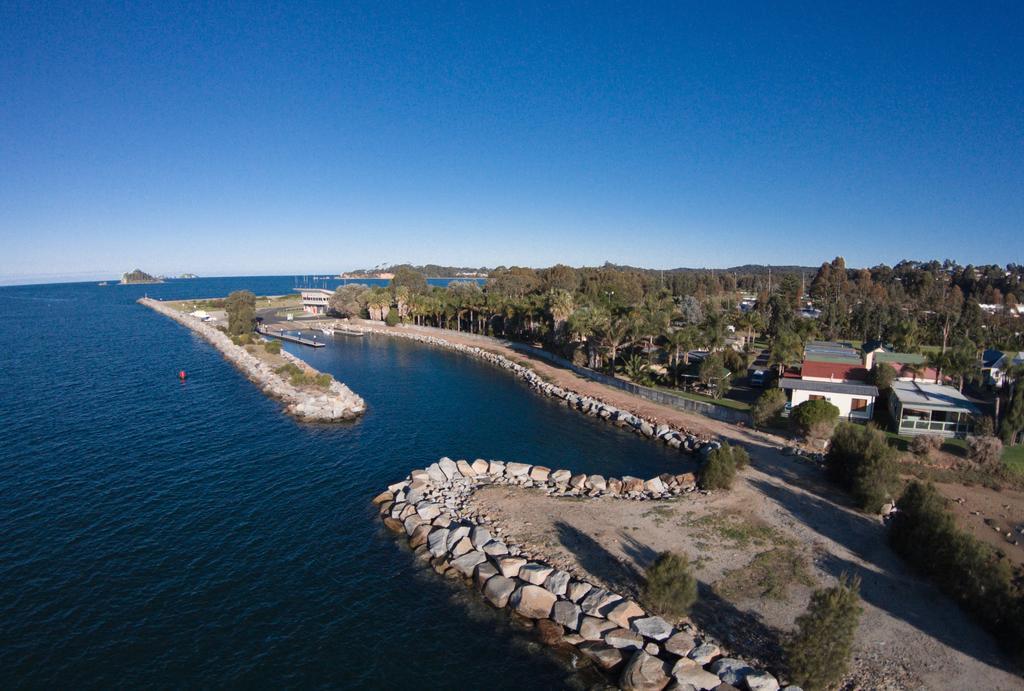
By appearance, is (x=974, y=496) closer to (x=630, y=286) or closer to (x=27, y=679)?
(x=27, y=679)

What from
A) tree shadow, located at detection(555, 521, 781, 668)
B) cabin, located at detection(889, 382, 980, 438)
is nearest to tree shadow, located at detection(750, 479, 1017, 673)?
tree shadow, located at detection(555, 521, 781, 668)

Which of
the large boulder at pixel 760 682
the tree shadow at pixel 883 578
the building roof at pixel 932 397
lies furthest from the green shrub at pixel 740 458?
the large boulder at pixel 760 682

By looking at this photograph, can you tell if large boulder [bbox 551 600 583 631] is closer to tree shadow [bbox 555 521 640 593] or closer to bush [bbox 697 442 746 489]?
tree shadow [bbox 555 521 640 593]

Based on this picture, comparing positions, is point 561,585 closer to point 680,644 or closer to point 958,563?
point 680,644

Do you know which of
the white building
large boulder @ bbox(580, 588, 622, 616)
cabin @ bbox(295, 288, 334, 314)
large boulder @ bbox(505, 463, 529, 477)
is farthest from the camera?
cabin @ bbox(295, 288, 334, 314)

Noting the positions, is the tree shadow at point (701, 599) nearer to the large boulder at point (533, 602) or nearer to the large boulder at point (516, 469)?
the large boulder at point (533, 602)

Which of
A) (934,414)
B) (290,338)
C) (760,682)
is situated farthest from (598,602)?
(290,338)

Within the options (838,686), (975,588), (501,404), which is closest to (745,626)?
(838,686)
